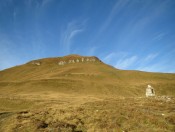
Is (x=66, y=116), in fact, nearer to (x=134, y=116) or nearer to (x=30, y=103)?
(x=134, y=116)

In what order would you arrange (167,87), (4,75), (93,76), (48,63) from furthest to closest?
1. (48,63)
2. (4,75)
3. (93,76)
4. (167,87)

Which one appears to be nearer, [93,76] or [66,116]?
[66,116]

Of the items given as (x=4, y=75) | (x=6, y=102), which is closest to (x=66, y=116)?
(x=6, y=102)

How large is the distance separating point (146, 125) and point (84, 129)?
179 inches

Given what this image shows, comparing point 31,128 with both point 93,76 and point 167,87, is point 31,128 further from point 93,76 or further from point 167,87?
point 93,76

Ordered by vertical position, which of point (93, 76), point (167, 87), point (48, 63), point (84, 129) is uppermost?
point (48, 63)

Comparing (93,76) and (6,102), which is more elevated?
(93,76)

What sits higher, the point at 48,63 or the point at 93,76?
the point at 48,63

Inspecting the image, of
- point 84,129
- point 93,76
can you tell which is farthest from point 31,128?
point 93,76

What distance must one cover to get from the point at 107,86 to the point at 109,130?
66633 millimetres

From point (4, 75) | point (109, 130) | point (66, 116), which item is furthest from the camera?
point (4, 75)

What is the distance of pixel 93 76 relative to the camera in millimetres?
100812

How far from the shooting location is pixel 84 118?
1628 cm

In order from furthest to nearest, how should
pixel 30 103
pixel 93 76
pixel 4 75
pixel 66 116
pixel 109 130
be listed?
pixel 4 75 < pixel 93 76 < pixel 30 103 < pixel 66 116 < pixel 109 130
